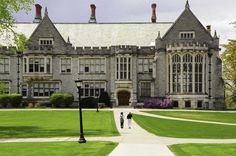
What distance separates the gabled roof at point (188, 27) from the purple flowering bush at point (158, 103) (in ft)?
28.7

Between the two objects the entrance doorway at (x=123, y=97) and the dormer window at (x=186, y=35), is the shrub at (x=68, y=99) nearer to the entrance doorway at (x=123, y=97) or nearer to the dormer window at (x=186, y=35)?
the entrance doorway at (x=123, y=97)

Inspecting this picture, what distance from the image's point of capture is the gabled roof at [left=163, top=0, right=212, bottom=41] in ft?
191

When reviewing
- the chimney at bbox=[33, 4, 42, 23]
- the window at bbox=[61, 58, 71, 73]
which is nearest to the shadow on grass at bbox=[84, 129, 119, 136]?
the window at bbox=[61, 58, 71, 73]

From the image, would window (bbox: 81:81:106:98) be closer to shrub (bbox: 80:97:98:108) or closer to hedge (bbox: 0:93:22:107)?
shrub (bbox: 80:97:98:108)

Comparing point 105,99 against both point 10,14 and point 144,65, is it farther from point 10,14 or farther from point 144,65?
point 10,14

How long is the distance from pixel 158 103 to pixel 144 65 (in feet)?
22.4

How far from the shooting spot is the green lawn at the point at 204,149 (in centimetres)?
1680

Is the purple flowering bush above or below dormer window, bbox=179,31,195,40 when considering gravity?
below

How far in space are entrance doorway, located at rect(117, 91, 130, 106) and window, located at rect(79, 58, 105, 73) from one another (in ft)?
13.6

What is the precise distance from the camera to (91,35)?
2498 inches

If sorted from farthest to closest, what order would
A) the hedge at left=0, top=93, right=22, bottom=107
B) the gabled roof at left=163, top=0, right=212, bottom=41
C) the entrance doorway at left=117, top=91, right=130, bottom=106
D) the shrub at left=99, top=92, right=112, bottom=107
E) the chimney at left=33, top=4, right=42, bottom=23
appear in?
1. the chimney at left=33, top=4, right=42, bottom=23
2. the entrance doorway at left=117, top=91, right=130, bottom=106
3. the gabled roof at left=163, top=0, right=212, bottom=41
4. the shrub at left=99, top=92, right=112, bottom=107
5. the hedge at left=0, top=93, right=22, bottom=107

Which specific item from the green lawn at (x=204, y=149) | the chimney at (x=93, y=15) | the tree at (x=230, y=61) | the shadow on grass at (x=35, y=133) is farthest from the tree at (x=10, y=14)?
the chimney at (x=93, y=15)

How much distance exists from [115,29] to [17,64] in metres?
15.2

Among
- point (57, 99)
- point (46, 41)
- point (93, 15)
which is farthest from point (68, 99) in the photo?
point (93, 15)
